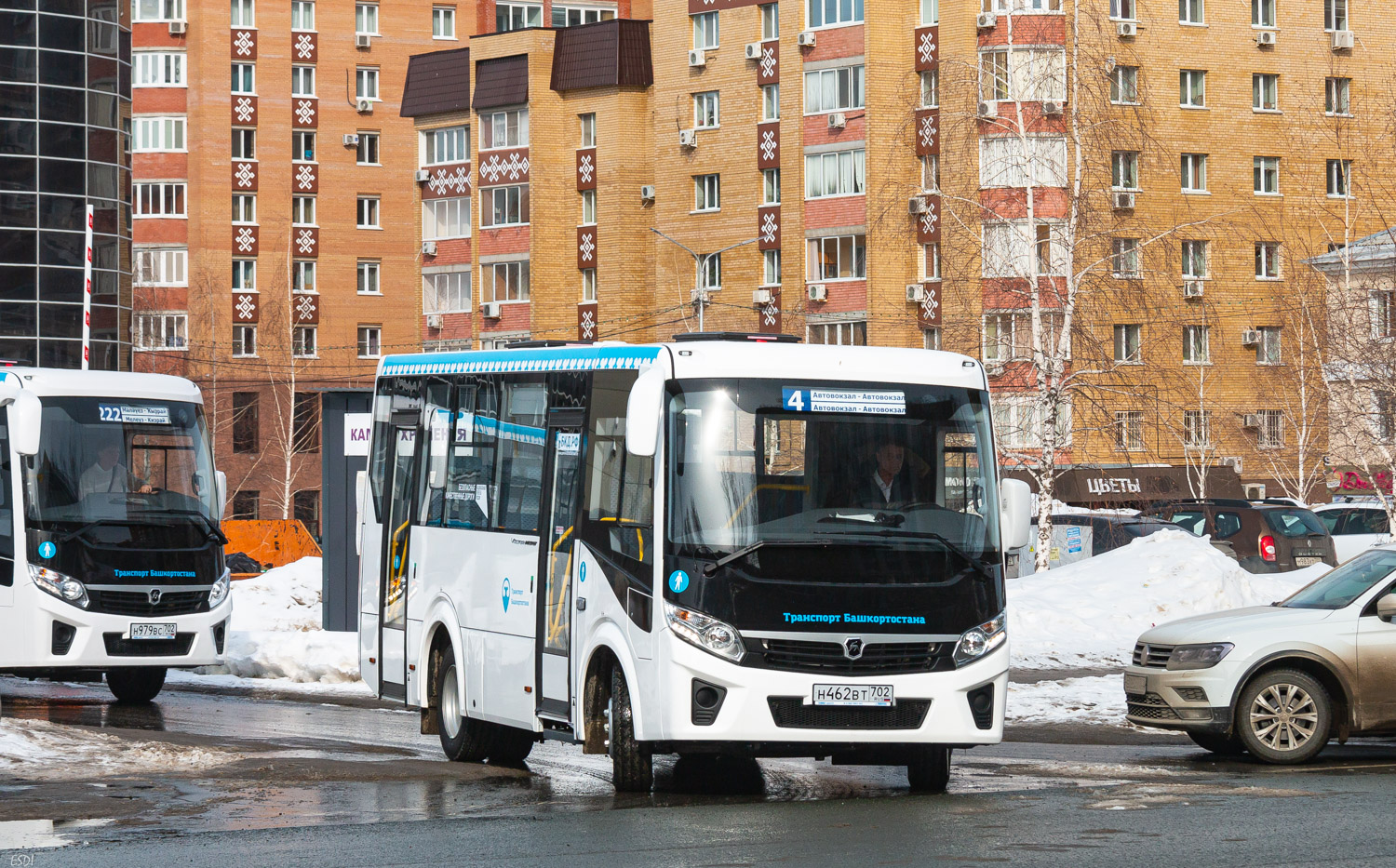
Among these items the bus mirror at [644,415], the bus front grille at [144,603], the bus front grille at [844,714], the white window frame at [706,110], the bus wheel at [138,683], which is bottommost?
the bus wheel at [138,683]

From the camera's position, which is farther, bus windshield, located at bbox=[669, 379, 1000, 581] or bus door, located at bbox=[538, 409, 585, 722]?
bus door, located at bbox=[538, 409, 585, 722]

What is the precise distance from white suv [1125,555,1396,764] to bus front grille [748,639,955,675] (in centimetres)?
319

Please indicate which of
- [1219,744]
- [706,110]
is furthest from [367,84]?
[1219,744]

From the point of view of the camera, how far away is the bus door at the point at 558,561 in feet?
40.8

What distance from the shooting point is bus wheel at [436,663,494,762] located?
1395cm

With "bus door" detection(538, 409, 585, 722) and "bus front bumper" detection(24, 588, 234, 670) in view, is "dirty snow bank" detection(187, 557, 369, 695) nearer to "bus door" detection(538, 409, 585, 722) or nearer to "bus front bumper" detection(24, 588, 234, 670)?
"bus front bumper" detection(24, 588, 234, 670)

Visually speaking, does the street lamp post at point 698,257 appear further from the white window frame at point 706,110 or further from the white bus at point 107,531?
the white bus at point 107,531

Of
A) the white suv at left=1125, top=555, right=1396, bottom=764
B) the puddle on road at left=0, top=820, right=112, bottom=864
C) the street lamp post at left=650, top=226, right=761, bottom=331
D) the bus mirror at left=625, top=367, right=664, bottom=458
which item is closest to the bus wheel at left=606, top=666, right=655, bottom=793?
the bus mirror at left=625, top=367, right=664, bottom=458

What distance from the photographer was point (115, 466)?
1866cm

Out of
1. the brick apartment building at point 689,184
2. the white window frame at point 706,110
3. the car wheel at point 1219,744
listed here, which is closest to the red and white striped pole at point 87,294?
the car wheel at point 1219,744

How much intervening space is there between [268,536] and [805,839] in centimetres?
4619

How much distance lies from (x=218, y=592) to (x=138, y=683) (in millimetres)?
1263

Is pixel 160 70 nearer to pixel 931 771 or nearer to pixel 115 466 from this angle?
pixel 115 466

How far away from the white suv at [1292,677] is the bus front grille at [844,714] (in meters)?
3.28
